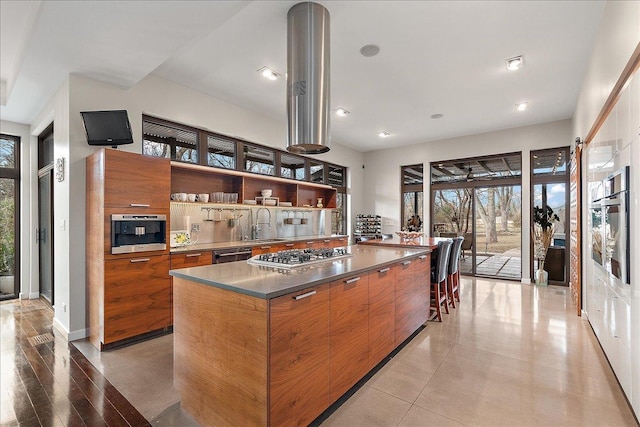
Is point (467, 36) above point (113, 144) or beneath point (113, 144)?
above

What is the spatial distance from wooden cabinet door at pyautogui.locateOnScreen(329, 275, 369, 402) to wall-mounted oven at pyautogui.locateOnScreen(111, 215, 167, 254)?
224 cm

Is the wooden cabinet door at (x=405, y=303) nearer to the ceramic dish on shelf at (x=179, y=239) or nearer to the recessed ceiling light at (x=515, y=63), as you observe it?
the recessed ceiling light at (x=515, y=63)

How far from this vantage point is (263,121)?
5.46m

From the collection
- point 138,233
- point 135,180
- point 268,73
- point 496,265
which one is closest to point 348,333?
point 138,233

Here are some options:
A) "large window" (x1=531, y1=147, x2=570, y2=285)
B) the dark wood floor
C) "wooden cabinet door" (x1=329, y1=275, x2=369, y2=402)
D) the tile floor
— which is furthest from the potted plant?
the dark wood floor

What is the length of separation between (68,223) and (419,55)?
418 centimetres

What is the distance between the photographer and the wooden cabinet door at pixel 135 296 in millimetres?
3025

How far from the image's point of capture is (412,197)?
7.66 m

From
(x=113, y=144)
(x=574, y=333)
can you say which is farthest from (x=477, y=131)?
(x=113, y=144)

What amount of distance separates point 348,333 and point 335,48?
2.83 meters

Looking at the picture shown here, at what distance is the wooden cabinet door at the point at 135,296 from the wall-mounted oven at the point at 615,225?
3913 millimetres

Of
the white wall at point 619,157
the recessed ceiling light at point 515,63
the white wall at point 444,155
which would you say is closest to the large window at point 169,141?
the recessed ceiling light at point 515,63

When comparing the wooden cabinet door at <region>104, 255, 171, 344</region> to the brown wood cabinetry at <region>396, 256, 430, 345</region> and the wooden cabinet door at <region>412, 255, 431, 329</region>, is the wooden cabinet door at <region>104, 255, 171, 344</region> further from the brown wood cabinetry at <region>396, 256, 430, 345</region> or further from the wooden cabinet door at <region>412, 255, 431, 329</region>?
the wooden cabinet door at <region>412, 255, 431, 329</region>

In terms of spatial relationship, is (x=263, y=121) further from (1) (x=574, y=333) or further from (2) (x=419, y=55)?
(1) (x=574, y=333)
